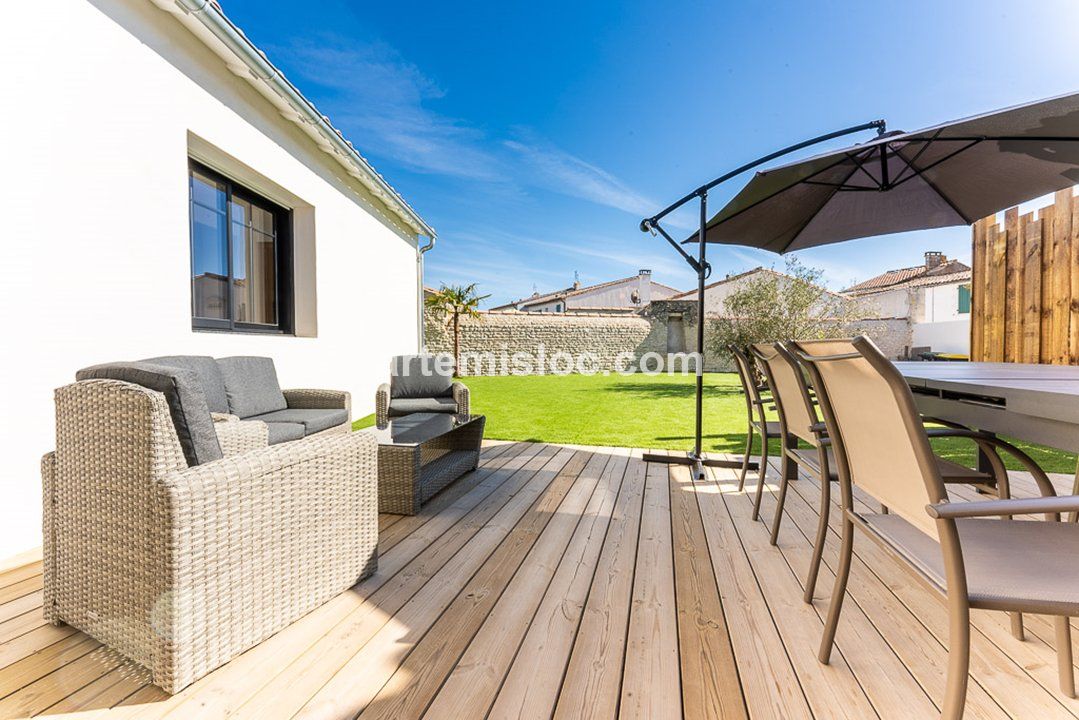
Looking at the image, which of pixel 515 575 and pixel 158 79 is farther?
pixel 158 79

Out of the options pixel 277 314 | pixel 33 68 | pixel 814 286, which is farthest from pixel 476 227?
pixel 33 68

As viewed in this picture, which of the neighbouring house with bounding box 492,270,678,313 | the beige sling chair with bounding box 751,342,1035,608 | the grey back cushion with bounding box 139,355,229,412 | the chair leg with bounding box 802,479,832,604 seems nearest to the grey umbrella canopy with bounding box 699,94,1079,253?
the beige sling chair with bounding box 751,342,1035,608

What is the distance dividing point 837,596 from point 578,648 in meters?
0.80

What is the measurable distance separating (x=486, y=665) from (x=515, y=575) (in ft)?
1.94

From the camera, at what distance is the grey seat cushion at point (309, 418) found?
138 inches

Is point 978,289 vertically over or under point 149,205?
under

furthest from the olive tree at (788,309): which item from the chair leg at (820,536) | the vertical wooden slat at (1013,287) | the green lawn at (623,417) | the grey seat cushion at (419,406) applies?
the chair leg at (820,536)

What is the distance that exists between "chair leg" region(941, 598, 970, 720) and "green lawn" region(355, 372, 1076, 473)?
A: 374 centimetres

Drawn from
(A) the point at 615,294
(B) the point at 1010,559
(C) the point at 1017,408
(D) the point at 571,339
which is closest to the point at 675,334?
(D) the point at 571,339

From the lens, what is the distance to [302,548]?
164 centimetres

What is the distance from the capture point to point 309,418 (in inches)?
143

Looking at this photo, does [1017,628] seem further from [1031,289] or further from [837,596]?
[1031,289]

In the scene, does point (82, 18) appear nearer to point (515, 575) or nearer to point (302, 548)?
point (302, 548)

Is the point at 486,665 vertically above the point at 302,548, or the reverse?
the point at 302,548
